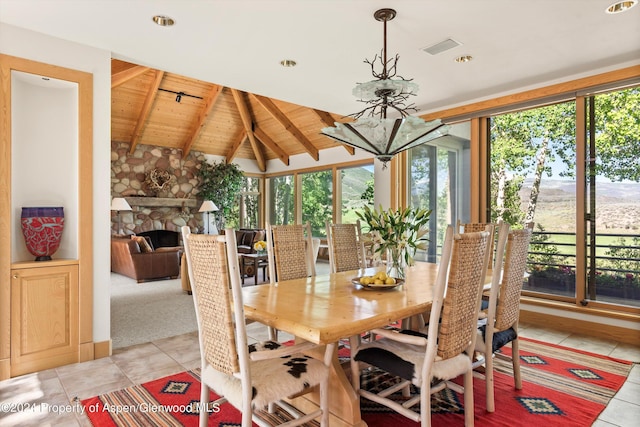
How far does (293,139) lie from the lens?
945 cm

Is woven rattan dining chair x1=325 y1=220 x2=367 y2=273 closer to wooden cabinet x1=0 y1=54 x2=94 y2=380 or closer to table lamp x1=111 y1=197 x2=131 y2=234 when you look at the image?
wooden cabinet x1=0 y1=54 x2=94 y2=380

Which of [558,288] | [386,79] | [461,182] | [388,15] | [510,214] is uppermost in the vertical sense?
[388,15]

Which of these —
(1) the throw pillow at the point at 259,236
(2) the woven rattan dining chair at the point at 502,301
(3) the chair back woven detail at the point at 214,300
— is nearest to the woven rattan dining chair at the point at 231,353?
(3) the chair back woven detail at the point at 214,300

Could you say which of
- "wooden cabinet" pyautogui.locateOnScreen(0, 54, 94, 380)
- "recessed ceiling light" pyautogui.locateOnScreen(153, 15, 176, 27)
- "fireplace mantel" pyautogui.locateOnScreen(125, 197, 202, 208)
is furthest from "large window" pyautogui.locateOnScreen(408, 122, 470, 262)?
"fireplace mantel" pyautogui.locateOnScreen(125, 197, 202, 208)

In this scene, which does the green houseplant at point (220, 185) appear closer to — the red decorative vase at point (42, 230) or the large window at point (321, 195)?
the large window at point (321, 195)

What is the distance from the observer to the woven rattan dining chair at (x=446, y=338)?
1.69 m

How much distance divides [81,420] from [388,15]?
10.7 ft

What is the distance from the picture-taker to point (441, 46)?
3.18 meters

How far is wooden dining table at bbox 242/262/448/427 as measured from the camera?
1.57 m

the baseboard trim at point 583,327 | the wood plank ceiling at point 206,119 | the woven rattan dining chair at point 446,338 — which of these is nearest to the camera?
the woven rattan dining chair at point 446,338

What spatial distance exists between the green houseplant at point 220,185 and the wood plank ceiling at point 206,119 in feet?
1.72

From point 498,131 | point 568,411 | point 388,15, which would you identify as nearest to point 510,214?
point 498,131

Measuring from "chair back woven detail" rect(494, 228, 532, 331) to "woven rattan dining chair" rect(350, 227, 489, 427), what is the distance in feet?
1.43

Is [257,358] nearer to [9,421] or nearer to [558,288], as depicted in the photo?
[9,421]
